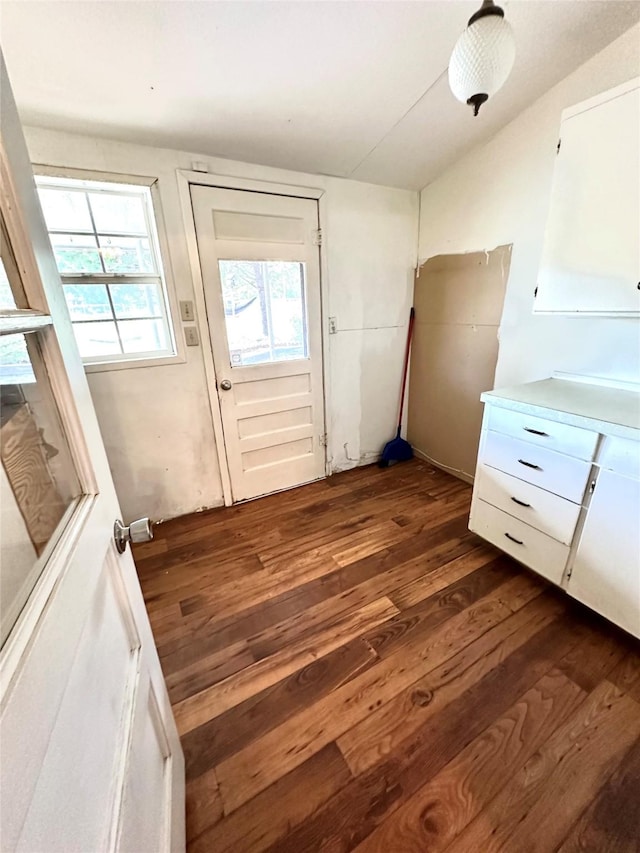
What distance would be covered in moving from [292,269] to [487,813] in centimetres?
257

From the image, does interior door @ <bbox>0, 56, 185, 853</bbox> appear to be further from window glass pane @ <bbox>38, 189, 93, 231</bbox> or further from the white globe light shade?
window glass pane @ <bbox>38, 189, 93, 231</bbox>

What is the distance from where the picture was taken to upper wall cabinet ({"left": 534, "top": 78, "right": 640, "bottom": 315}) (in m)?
1.46

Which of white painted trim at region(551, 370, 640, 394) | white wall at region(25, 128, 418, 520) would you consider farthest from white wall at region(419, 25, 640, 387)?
white wall at region(25, 128, 418, 520)

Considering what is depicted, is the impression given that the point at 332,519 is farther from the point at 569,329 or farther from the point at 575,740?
the point at 569,329

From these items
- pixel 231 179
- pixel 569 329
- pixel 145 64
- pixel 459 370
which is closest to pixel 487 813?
pixel 569 329

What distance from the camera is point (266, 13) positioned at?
3.92ft

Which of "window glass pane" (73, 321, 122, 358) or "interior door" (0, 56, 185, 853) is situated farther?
"window glass pane" (73, 321, 122, 358)

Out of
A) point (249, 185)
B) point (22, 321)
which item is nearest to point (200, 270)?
point (249, 185)

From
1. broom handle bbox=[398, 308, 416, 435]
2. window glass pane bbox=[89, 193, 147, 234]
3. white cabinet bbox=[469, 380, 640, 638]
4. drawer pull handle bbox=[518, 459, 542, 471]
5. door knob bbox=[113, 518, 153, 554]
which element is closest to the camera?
door knob bbox=[113, 518, 153, 554]

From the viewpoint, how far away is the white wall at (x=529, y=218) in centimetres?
162

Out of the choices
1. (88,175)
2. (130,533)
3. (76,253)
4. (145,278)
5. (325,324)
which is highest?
(88,175)

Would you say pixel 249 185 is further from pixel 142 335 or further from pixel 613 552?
pixel 613 552

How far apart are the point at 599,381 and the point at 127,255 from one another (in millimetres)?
2585

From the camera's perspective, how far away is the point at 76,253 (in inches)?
69.0
